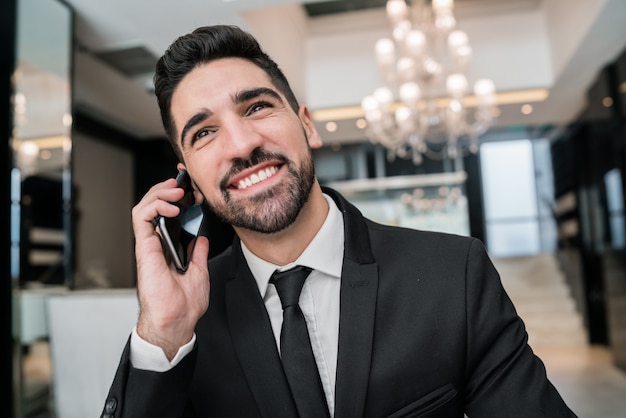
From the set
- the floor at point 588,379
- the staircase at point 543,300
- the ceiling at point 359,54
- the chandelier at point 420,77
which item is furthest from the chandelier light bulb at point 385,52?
the staircase at point 543,300

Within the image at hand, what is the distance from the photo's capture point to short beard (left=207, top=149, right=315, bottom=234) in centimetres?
111

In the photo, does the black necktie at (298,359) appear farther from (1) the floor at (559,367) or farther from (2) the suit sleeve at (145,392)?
(1) the floor at (559,367)

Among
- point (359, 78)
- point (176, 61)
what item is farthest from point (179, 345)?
point (359, 78)

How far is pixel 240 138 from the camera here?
1.12 m

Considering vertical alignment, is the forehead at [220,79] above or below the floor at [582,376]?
above

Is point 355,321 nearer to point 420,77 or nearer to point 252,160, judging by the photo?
point 252,160

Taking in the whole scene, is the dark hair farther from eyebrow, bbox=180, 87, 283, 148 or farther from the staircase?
the staircase

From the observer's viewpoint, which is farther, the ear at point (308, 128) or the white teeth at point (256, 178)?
the ear at point (308, 128)

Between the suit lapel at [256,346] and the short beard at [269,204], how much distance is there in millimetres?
138

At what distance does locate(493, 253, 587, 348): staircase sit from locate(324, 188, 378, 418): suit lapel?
6.52 m

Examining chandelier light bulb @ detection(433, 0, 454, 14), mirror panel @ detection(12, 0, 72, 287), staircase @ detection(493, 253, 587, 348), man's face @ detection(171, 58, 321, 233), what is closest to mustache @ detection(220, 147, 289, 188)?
man's face @ detection(171, 58, 321, 233)

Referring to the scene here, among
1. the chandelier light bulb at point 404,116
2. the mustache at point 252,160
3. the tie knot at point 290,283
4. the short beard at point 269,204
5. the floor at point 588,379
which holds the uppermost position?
the chandelier light bulb at point 404,116

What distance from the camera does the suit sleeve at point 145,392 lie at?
957 mm

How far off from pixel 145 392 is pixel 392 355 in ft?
1.52
